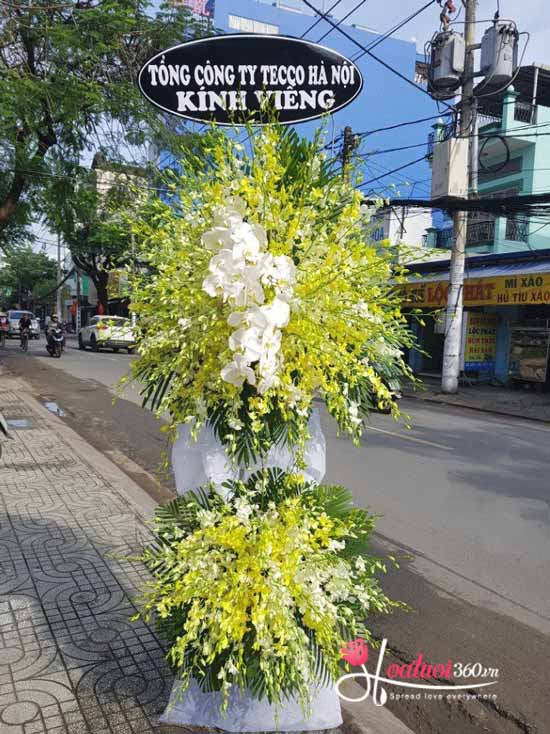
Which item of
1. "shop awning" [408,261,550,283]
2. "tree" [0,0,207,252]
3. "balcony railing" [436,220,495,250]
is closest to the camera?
"tree" [0,0,207,252]

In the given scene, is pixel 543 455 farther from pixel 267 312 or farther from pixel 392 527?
pixel 267 312

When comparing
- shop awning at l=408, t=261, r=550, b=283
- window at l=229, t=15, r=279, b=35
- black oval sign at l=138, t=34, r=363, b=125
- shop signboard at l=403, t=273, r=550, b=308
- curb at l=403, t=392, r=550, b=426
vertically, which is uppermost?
window at l=229, t=15, r=279, b=35

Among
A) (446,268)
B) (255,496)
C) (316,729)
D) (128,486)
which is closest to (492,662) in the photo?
(316,729)

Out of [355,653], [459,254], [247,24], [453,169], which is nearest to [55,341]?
[459,254]

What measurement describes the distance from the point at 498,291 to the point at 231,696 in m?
14.9

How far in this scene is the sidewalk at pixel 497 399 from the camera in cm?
1240

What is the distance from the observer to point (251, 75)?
10.8 ft

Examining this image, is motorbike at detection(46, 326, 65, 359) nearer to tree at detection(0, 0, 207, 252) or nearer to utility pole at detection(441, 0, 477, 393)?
tree at detection(0, 0, 207, 252)

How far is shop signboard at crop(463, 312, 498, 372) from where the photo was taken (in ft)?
55.8

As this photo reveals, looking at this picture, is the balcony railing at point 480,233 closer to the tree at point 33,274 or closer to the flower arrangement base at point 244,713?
the flower arrangement base at point 244,713

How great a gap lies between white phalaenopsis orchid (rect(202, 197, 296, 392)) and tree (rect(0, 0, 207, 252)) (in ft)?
31.1

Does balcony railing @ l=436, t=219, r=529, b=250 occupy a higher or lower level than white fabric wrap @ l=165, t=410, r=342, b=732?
higher

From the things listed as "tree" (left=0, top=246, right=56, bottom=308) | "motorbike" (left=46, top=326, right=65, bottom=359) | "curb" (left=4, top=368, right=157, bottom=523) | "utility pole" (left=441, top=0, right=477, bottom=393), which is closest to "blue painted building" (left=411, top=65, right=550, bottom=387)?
"utility pole" (left=441, top=0, right=477, bottom=393)

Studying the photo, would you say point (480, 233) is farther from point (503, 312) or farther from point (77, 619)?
point (77, 619)
